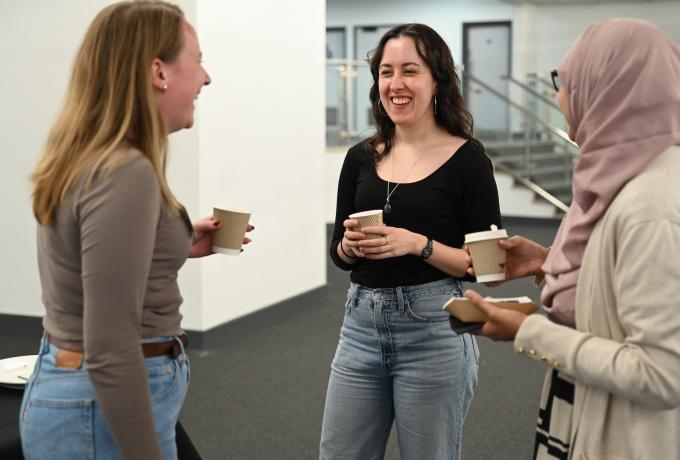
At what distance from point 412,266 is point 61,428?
1.00 meters

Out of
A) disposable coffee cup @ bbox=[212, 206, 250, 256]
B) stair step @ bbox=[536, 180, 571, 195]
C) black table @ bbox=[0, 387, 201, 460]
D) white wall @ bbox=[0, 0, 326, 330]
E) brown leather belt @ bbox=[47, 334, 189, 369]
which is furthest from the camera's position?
stair step @ bbox=[536, 180, 571, 195]

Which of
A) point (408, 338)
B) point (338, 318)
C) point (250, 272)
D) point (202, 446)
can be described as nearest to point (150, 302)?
point (408, 338)

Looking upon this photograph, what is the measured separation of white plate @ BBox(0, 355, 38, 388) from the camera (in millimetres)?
1854

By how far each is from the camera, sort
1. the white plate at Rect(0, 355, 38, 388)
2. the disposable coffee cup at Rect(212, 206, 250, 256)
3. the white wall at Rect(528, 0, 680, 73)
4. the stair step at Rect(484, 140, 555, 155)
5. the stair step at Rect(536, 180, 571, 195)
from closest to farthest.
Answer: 1. the white plate at Rect(0, 355, 38, 388)
2. the disposable coffee cup at Rect(212, 206, 250, 256)
3. the stair step at Rect(536, 180, 571, 195)
4. the stair step at Rect(484, 140, 555, 155)
5. the white wall at Rect(528, 0, 680, 73)

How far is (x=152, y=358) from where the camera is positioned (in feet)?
4.76

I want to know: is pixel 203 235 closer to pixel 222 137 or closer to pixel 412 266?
pixel 412 266

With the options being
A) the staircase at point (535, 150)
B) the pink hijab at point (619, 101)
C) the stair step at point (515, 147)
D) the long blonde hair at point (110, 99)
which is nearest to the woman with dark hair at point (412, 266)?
the pink hijab at point (619, 101)

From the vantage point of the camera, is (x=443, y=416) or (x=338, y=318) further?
(x=338, y=318)

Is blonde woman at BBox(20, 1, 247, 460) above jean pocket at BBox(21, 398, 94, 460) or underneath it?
above

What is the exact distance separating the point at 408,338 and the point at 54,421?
0.94m

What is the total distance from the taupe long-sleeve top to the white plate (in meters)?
0.53

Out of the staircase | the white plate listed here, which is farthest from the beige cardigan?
the staircase

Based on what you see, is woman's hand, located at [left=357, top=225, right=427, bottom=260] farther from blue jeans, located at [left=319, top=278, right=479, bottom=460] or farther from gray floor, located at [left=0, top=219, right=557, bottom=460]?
gray floor, located at [left=0, top=219, right=557, bottom=460]

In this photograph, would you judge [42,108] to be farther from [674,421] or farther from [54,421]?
[674,421]
